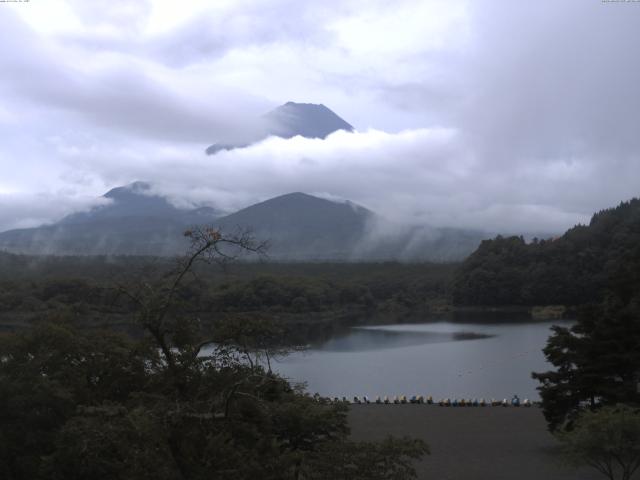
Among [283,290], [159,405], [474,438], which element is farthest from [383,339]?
[159,405]

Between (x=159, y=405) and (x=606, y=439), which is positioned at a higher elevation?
(x=159, y=405)

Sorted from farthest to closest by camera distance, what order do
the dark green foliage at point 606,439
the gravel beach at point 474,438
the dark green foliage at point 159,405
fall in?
the gravel beach at point 474,438 < the dark green foliage at point 606,439 < the dark green foliage at point 159,405

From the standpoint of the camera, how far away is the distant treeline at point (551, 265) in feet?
206

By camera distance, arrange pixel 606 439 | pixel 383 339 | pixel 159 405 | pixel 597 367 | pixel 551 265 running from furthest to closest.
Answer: pixel 551 265 → pixel 383 339 → pixel 597 367 → pixel 606 439 → pixel 159 405

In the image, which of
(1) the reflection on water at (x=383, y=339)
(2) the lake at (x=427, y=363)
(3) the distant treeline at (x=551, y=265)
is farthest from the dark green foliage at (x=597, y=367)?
(3) the distant treeline at (x=551, y=265)

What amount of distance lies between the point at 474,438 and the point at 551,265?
54145mm

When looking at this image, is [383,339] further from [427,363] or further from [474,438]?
[474,438]

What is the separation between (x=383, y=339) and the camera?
4256cm

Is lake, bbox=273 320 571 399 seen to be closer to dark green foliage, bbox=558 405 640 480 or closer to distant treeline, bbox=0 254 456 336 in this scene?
distant treeline, bbox=0 254 456 336

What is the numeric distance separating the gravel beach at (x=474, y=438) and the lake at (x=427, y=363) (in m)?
4.24

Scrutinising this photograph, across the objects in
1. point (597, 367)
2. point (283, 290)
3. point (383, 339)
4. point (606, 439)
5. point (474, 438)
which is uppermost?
point (597, 367)

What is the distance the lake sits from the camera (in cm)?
2519

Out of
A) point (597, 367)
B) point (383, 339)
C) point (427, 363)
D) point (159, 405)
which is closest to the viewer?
point (159, 405)

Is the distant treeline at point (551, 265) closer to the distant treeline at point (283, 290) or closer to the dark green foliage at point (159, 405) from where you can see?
the distant treeline at point (283, 290)
